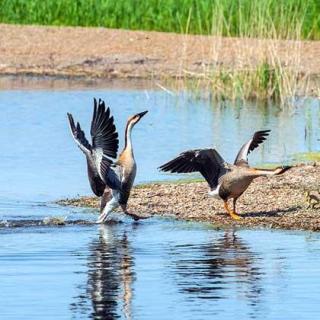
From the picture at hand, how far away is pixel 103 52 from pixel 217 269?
64.0 feet

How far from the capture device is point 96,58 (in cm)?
3014

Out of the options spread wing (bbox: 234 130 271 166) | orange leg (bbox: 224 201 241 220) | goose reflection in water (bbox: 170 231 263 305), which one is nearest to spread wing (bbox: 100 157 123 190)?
orange leg (bbox: 224 201 241 220)

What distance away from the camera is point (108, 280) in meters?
10.7

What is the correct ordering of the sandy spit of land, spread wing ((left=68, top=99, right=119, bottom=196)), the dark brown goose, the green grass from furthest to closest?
1. the green grass
2. the sandy spit of land
3. the dark brown goose
4. spread wing ((left=68, top=99, right=119, bottom=196))

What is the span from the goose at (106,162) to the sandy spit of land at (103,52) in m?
14.2

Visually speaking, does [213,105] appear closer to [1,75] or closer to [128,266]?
[1,75]

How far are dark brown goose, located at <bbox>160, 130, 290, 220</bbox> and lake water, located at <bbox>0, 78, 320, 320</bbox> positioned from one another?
0.52 metres

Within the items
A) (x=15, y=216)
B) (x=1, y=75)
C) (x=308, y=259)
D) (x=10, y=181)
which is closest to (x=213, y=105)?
(x=1, y=75)

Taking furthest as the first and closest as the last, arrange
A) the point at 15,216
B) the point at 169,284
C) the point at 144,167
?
the point at 144,167, the point at 15,216, the point at 169,284

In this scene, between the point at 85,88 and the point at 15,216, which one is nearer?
the point at 15,216

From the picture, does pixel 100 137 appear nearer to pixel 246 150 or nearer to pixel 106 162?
pixel 106 162

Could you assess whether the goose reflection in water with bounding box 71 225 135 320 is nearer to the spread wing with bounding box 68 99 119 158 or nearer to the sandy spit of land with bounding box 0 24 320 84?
the spread wing with bounding box 68 99 119 158

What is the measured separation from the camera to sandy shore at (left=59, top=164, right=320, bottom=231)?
44.6 ft

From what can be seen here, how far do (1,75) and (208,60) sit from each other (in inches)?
164
